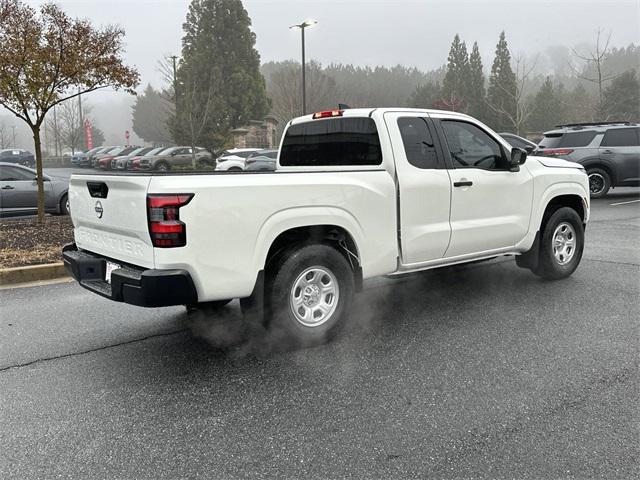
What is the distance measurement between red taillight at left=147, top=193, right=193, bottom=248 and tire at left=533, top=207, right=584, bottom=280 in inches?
157

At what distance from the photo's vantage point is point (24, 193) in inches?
446

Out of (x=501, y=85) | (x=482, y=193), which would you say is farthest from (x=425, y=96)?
(x=482, y=193)

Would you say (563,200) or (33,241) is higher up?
(563,200)

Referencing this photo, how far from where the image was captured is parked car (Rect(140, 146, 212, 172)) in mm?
30797

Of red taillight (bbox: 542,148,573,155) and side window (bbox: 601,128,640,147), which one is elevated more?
side window (bbox: 601,128,640,147)

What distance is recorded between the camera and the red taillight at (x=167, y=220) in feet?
10.9

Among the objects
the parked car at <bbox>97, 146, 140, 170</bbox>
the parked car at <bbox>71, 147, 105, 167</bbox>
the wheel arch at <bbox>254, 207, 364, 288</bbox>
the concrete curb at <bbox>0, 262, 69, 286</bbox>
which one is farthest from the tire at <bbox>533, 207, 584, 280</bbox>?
the parked car at <bbox>71, 147, 105, 167</bbox>

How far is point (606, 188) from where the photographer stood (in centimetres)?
1388

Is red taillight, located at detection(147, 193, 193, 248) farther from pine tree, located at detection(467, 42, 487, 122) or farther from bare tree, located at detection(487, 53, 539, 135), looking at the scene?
pine tree, located at detection(467, 42, 487, 122)

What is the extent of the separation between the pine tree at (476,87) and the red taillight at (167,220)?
176 ft

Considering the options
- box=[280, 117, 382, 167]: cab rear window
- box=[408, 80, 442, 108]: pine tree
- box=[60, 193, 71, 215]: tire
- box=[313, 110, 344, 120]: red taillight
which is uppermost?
box=[408, 80, 442, 108]: pine tree

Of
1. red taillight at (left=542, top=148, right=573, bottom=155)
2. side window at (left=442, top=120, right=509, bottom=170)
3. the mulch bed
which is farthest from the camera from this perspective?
red taillight at (left=542, top=148, right=573, bottom=155)

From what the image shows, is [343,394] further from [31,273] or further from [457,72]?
[457,72]

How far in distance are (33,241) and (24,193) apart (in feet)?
11.9
